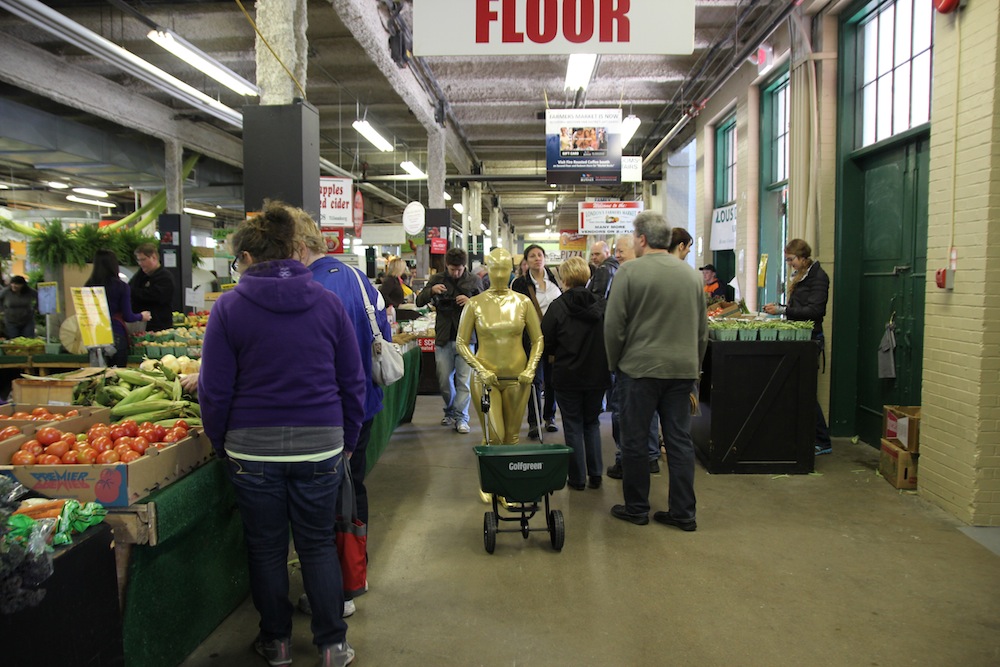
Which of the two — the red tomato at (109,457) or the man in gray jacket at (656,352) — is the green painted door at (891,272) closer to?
the man in gray jacket at (656,352)

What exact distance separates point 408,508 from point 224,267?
13.5 meters

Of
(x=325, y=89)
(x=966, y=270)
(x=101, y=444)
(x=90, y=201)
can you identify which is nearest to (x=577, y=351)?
(x=966, y=270)

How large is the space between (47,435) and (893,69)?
6494 mm

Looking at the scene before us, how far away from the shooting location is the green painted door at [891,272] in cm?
523

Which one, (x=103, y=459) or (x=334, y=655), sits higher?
(x=103, y=459)

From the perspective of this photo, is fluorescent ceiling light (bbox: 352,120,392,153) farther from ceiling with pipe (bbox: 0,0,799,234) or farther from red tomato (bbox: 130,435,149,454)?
red tomato (bbox: 130,435,149,454)

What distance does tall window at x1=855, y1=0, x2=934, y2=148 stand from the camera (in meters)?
5.31

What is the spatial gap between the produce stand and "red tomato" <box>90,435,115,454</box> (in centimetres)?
400

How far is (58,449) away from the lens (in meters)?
2.45

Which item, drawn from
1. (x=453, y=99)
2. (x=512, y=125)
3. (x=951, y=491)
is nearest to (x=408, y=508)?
(x=951, y=491)

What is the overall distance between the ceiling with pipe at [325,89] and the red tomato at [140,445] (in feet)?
17.9

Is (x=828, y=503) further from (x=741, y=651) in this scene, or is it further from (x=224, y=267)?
(x=224, y=267)

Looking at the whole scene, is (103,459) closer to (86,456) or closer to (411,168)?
(86,456)

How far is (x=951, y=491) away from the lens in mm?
4230
